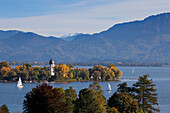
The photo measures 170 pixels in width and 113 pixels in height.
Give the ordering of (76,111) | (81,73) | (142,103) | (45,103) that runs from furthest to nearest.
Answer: (81,73)
(142,103)
(76,111)
(45,103)

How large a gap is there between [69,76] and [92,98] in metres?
116

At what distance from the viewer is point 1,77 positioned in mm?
158375

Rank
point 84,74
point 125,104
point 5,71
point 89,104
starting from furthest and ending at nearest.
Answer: point 84,74 → point 5,71 → point 125,104 → point 89,104

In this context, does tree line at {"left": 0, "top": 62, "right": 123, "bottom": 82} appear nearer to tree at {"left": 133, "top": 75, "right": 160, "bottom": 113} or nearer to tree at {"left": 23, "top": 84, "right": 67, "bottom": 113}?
tree at {"left": 133, "top": 75, "right": 160, "bottom": 113}

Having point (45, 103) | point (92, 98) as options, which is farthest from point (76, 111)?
point (45, 103)

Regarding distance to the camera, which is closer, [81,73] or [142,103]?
[142,103]

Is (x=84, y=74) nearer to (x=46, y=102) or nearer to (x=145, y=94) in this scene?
(x=145, y=94)

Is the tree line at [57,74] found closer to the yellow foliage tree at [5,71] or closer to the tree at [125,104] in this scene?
the yellow foliage tree at [5,71]

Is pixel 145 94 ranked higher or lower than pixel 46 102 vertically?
lower

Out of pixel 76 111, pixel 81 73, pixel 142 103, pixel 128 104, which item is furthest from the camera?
pixel 81 73

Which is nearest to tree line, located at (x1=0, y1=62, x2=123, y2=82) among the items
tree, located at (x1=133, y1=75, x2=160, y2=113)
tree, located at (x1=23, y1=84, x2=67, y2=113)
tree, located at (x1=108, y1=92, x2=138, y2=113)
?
tree, located at (x1=133, y1=75, x2=160, y2=113)

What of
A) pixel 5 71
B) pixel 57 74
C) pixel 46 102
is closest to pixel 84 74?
pixel 57 74

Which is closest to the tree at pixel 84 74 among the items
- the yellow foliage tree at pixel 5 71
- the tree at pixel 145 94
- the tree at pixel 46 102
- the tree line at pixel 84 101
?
the yellow foliage tree at pixel 5 71

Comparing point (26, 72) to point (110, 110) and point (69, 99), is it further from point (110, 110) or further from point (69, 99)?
point (110, 110)
